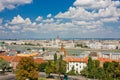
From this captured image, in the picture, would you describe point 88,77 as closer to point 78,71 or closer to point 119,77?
point 78,71

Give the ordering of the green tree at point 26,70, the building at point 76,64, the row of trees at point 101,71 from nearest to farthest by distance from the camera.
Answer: the green tree at point 26,70
the row of trees at point 101,71
the building at point 76,64

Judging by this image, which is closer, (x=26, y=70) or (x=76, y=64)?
(x=26, y=70)

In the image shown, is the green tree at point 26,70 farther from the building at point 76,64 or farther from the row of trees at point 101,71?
the building at point 76,64

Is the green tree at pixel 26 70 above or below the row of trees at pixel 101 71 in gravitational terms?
above

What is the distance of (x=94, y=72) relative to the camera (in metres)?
53.2

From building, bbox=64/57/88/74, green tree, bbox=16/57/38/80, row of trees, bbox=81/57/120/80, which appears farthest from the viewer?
building, bbox=64/57/88/74

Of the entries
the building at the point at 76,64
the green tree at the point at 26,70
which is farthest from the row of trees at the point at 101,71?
the green tree at the point at 26,70

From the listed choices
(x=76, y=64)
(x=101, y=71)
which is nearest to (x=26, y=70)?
(x=101, y=71)

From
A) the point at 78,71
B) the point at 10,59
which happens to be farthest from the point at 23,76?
the point at 10,59

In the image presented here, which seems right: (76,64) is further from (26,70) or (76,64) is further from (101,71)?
(26,70)

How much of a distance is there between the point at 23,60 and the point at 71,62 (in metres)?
30.5

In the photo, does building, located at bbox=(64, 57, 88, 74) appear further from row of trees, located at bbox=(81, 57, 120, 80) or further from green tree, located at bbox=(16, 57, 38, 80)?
green tree, located at bbox=(16, 57, 38, 80)

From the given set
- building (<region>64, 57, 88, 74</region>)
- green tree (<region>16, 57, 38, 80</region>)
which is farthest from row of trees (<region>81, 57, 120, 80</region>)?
green tree (<region>16, 57, 38, 80</region>)

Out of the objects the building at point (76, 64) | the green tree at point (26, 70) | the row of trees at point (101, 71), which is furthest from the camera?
the building at point (76, 64)
